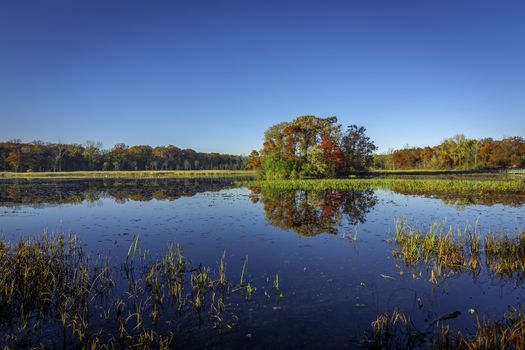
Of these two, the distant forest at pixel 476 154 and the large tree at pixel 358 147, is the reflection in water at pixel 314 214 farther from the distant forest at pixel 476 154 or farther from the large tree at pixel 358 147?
the distant forest at pixel 476 154

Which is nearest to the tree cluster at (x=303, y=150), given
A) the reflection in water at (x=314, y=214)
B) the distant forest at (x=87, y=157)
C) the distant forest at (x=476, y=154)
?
the reflection in water at (x=314, y=214)

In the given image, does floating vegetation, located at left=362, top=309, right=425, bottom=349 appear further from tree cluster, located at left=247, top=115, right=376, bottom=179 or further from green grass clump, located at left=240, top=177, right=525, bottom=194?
tree cluster, located at left=247, top=115, right=376, bottom=179

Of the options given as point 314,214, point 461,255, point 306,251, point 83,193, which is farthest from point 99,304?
point 83,193

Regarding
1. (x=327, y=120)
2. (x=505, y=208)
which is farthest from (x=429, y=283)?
(x=327, y=120)

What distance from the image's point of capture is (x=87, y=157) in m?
127

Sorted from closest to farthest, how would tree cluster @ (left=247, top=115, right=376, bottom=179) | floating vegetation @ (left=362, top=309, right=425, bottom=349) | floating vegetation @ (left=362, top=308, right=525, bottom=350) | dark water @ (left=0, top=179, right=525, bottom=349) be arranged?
1. floating vegetation @ (left=362, top=308, right=525, bottom=350)
2. floating vegetation @ (left=362, top=309, right=425, bottom=349)
3. dark water @ (left=0, top=179, right=525, bottom=349)
4. tree cluster @ (left=247, top=115, right=376, bottom=179)

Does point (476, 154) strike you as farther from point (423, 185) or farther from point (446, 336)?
point (446, 336)

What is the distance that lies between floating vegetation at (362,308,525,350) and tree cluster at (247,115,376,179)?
157ft

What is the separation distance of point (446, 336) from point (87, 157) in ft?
467

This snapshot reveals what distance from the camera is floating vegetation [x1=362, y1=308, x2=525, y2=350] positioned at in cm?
551

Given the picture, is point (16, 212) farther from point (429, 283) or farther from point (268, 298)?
point (429, 283)

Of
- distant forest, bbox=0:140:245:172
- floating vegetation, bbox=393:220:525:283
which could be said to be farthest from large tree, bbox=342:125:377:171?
distant forest, bbox=0:140:245:172

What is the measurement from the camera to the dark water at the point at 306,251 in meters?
6.94

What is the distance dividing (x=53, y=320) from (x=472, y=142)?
120339mm
